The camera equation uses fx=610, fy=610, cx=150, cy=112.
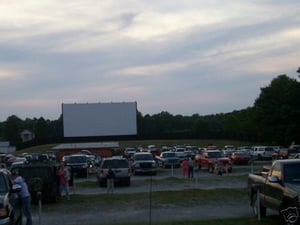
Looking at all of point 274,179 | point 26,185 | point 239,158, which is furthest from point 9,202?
point 239,158

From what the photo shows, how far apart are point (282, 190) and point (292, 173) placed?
2.03 feet

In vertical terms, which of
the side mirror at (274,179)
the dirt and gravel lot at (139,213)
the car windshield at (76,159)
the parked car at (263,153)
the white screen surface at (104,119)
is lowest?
the dirt and gravel lot at (139,213)

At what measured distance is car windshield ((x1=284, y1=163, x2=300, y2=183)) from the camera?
15.5 meters

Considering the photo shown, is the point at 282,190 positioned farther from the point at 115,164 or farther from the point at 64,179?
the point at 115,164

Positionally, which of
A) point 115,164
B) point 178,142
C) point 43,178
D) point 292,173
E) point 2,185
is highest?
point 178,142

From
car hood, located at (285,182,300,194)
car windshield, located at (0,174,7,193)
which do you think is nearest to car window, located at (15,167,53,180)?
car windshield, located at (0,174,7,193)

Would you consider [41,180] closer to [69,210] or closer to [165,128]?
[69,210]

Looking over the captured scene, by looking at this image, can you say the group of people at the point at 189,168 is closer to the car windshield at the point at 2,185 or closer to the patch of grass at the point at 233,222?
the patch of grass at the point at 233,222

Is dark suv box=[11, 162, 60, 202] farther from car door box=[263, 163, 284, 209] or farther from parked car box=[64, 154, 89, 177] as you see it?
parked car box=[64, 154, 89, 177]

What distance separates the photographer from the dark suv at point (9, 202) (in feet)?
44.5

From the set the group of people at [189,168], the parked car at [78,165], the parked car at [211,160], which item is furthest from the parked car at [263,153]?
the group of people at [189,168]

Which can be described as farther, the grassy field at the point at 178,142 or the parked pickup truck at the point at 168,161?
the grassy field at the point at 178,142

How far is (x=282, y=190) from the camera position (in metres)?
15.3

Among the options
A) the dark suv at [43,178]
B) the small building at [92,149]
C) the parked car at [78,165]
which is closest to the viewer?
the dark suv at [43,178]
